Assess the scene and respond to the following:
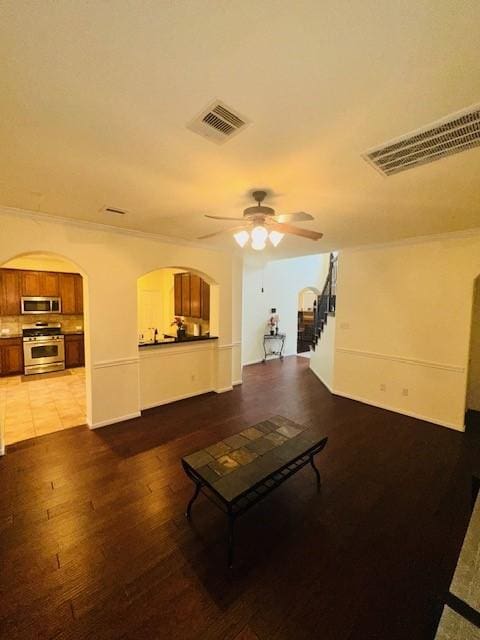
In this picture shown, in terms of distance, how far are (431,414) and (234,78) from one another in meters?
4.82

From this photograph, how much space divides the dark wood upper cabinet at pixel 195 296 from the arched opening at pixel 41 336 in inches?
85.9

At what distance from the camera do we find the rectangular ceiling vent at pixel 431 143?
1.47 m

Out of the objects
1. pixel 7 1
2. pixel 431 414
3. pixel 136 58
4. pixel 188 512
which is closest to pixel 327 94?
pixel 136 58

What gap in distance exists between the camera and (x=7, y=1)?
90cm

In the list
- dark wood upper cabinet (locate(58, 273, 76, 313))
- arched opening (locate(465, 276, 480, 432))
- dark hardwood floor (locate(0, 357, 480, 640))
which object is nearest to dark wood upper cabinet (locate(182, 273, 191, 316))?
dark wood upper cabinet (locate(58, 273, 76, 313))

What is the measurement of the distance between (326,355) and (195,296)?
3.19 m

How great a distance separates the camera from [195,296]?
19.6ft

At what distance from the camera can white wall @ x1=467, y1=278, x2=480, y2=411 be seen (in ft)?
14.3

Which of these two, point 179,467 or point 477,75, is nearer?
point 477,75

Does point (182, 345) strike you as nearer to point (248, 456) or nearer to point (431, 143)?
point (248, 456)

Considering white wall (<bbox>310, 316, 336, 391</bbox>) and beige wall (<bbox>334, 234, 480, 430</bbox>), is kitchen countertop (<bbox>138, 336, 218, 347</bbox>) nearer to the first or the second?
white wall (<bbox>310, 316, 336, 391</bbox>)

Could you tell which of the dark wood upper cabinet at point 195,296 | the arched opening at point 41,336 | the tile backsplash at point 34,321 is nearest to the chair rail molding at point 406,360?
the dark wood upper cabinet at point 195,296

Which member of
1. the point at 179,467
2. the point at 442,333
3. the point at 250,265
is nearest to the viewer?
the point at 179,467

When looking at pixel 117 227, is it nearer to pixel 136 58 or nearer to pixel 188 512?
pixel 136 58
